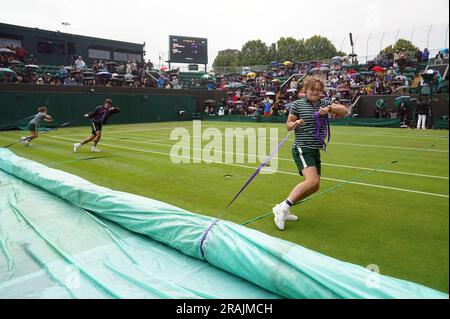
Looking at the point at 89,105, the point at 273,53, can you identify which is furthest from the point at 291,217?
the point at 273,53

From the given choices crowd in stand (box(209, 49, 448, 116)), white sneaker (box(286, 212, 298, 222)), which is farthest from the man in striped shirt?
crowd in stand (box(209, 49, 448, 116))

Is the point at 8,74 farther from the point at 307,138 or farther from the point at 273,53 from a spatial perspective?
the point at 273,53

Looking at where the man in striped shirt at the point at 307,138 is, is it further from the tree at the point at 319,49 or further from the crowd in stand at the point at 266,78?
the tree at the point at 319,49

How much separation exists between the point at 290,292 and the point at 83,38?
40784mm

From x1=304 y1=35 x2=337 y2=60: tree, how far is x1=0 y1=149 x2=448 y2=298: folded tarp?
3256 inches

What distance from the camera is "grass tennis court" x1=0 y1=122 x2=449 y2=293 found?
149 inches

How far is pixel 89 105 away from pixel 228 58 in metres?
77.1

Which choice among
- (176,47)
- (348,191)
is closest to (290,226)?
(348,191)

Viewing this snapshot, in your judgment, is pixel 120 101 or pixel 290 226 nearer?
pixel 290 226

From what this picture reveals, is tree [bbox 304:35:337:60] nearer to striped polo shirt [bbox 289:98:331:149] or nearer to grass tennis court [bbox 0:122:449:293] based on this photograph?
grass tennis court [bbox 0:122:449:293]

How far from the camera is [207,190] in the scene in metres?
6.68
